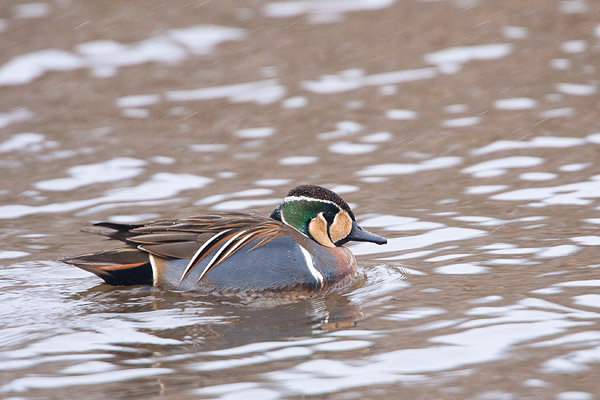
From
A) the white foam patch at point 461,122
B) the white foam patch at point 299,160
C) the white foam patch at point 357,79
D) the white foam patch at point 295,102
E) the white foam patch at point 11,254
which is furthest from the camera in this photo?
the white foam patch at point 357,79

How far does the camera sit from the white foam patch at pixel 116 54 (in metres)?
14.4

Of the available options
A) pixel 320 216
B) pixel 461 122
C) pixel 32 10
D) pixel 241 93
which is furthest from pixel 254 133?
pixel 32 10

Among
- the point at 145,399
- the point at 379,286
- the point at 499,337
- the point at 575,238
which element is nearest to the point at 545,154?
the point at 575,238

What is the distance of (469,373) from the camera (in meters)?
6.14

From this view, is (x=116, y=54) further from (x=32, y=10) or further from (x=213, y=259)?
(x=213, y=259)

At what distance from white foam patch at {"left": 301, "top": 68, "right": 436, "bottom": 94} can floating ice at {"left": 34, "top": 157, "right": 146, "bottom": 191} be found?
3137 millimetres

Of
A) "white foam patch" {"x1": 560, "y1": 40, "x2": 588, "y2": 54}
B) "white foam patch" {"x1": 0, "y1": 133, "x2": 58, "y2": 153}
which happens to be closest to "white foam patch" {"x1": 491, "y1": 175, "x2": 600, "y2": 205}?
"white foam patch" {"x1": 560, "y1": 40, "x2": 588, "y2": 54}

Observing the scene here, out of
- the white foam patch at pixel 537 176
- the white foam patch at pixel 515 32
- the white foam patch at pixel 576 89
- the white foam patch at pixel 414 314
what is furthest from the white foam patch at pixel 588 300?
the white foam patch at pixel 515 32

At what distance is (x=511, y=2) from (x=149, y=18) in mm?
5919

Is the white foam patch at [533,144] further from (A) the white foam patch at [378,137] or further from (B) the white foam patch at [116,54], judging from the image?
(B) the white foam patch at [116,54]

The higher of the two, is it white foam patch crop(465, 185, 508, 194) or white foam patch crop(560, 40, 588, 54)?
white foam patch crop(560, 40, 588, 54)

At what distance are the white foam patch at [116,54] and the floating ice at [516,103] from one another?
15.0ft

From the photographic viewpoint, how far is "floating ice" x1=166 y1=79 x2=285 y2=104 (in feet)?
43.6

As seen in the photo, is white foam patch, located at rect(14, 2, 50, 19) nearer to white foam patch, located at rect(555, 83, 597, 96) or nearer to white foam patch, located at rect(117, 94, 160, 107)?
white foam patch, located at rect(117, 94, 160, 107)
